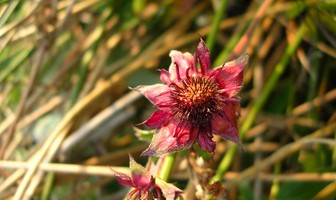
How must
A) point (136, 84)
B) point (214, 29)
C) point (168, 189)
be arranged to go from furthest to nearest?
point (136, 84)
point (214, 29)
point (168, 189)

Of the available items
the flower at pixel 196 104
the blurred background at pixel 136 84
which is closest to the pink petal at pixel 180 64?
the flower at pixel 196 104

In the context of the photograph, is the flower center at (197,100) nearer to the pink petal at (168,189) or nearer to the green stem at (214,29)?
the pink petal at (168,189)

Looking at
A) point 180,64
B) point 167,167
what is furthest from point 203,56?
point 167,167

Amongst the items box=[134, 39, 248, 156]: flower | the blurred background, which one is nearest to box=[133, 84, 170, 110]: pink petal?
box=[134, 39, 248, 156]: flower

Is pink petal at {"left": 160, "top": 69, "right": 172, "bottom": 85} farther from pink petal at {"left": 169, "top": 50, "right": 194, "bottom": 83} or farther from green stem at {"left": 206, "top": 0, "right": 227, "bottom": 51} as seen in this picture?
green stem at {"left": 206, "top": 0, "right": 227, "bottom": 51}

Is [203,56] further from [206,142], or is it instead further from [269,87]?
[269,87]

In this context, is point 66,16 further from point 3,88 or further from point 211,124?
point 211,124
